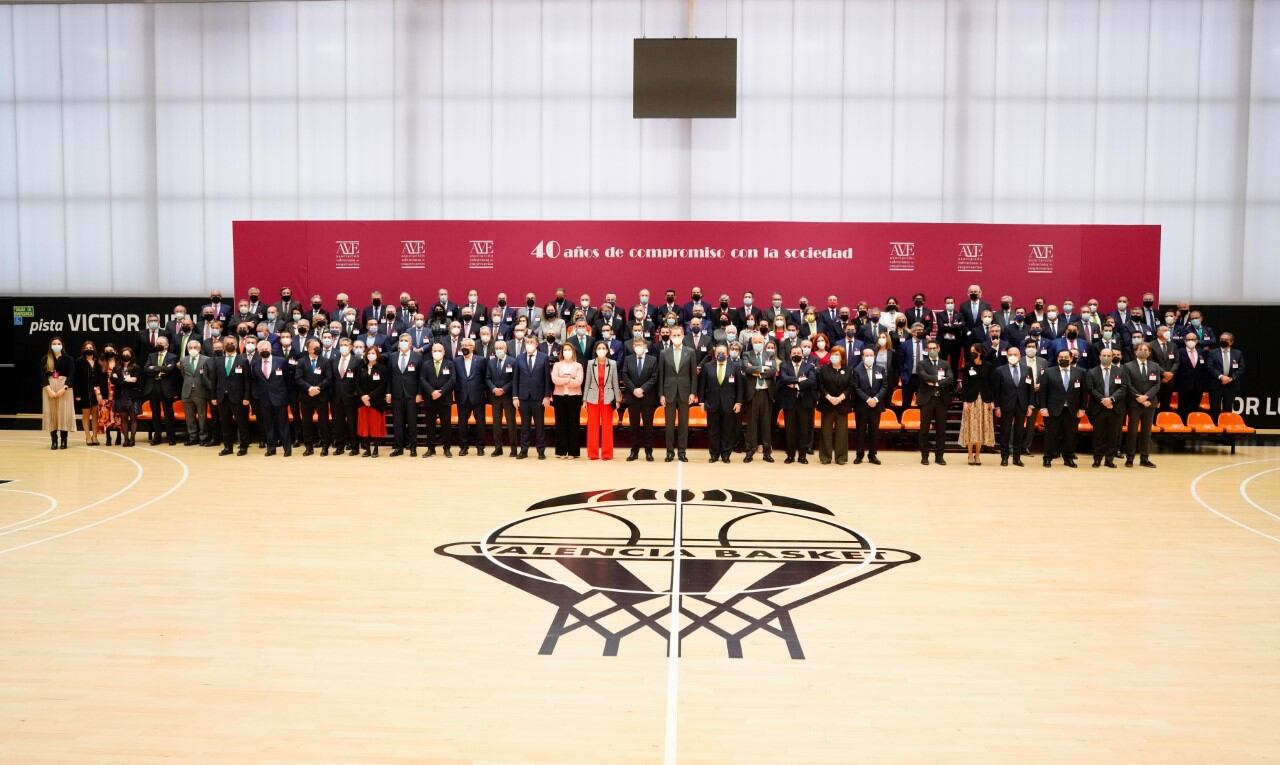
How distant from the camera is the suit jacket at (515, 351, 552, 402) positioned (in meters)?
13.9

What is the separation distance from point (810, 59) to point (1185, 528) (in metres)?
13.3

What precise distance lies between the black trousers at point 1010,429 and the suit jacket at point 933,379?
919mm

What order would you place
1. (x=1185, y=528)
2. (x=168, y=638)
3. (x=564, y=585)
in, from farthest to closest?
(x=1185, y=528) < (x=564, y=585) < (x=168, y=638)

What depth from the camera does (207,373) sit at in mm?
14641

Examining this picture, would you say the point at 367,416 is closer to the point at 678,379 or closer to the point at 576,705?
the point at 678,379

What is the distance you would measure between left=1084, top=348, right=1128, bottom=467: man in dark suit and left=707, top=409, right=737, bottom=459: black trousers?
5380mm

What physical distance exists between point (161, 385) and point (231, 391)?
1.98 meters

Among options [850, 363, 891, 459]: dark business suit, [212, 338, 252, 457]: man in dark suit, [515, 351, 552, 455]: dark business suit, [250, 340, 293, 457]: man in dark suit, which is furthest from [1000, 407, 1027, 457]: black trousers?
[212, 338, 252, 457]: man in dark suit

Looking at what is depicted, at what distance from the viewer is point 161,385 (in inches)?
600

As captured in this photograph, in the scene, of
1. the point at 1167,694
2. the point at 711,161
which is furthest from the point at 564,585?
the point at 711,161

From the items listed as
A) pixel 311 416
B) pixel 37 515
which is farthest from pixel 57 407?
pixel 37 515

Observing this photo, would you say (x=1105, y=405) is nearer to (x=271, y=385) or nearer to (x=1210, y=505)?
(x=1210, y=505)

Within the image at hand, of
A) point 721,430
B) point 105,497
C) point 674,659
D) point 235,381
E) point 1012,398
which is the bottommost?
point 674,659

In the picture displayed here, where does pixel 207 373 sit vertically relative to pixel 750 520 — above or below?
above
